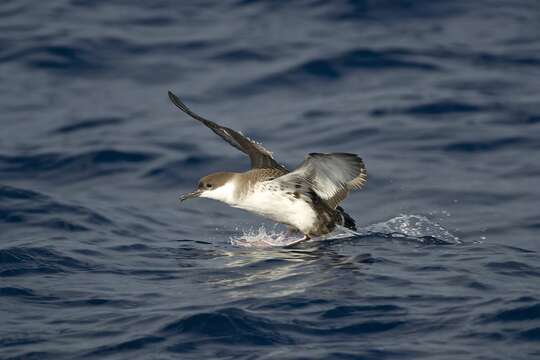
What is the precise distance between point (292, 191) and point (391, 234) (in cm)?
121

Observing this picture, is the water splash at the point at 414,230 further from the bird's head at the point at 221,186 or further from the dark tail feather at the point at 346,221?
the bird's head at the point at 221,186

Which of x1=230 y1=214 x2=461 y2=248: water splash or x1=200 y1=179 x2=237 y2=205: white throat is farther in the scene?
x1=230 y1=214 x2=461 y2=248: water splash

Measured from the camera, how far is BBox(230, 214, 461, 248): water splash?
30.3ft

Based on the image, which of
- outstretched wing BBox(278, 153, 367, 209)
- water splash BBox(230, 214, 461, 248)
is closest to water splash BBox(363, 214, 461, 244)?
water splash BBox(230, 214, 461, 248)

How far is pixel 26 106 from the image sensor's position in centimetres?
1470

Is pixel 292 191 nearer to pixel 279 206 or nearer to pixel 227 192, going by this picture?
pixel 279 206

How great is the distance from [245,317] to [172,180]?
5.76 meters

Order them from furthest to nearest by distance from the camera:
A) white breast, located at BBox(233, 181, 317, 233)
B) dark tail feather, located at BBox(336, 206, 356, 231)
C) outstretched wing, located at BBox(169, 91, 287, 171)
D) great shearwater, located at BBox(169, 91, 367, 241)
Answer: outstretched wing, located at BBox(169, 91, 287, 171) → dark tail feather, located at BBox(336, 206, 356, 231) → white breast, located at BBox(233, 181, 317, 233) → great shearwater, located at BBox(169, 91, 367, 241)

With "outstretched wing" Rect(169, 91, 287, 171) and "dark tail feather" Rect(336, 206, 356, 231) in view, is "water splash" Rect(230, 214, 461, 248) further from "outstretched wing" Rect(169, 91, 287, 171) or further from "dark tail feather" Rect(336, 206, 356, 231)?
"outstretched wing" Rect(169, 91, 287, 171)

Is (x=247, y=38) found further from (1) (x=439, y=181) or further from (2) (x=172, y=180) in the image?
(1) (x=439, y=181)

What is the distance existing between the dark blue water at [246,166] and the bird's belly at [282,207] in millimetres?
338

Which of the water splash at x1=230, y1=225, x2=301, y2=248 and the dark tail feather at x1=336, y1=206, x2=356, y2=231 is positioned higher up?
the dark tail feather at x1=336, y1=206, x2=356, y2=231

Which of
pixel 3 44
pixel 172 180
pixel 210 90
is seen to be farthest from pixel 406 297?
pixel 3 44

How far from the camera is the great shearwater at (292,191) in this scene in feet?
28.5
